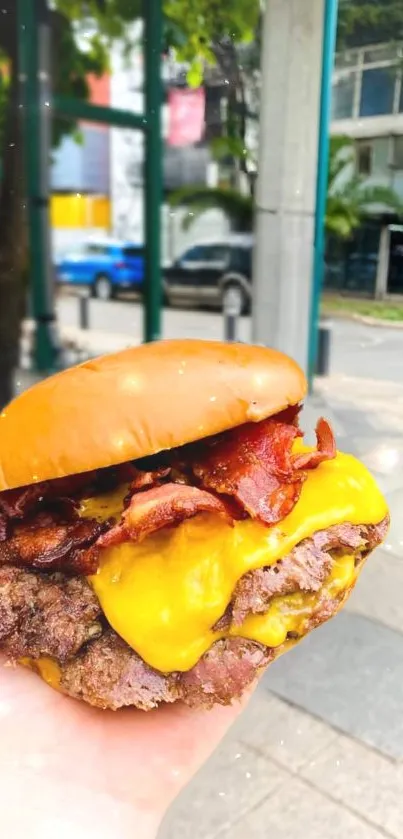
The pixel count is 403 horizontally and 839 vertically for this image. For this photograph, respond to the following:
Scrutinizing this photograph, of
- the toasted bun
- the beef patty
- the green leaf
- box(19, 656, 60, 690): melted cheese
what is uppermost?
the green leaf

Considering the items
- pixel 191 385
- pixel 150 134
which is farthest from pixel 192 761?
pixel 150 134

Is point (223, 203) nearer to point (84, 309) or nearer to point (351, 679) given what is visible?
point (84, 309)

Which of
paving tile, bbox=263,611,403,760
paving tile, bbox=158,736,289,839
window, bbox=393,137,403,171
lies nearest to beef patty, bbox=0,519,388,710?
paving tile, bbox=158,736,289,839

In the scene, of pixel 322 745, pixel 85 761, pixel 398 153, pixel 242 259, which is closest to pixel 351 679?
pixel 322 745

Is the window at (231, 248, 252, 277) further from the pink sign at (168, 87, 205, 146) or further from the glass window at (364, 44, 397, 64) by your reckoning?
the glass window at (364, 44, 397, 64)

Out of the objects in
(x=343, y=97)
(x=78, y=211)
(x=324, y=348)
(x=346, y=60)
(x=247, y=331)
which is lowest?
(x=324, y=348)

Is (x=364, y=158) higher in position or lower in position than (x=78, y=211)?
higher
